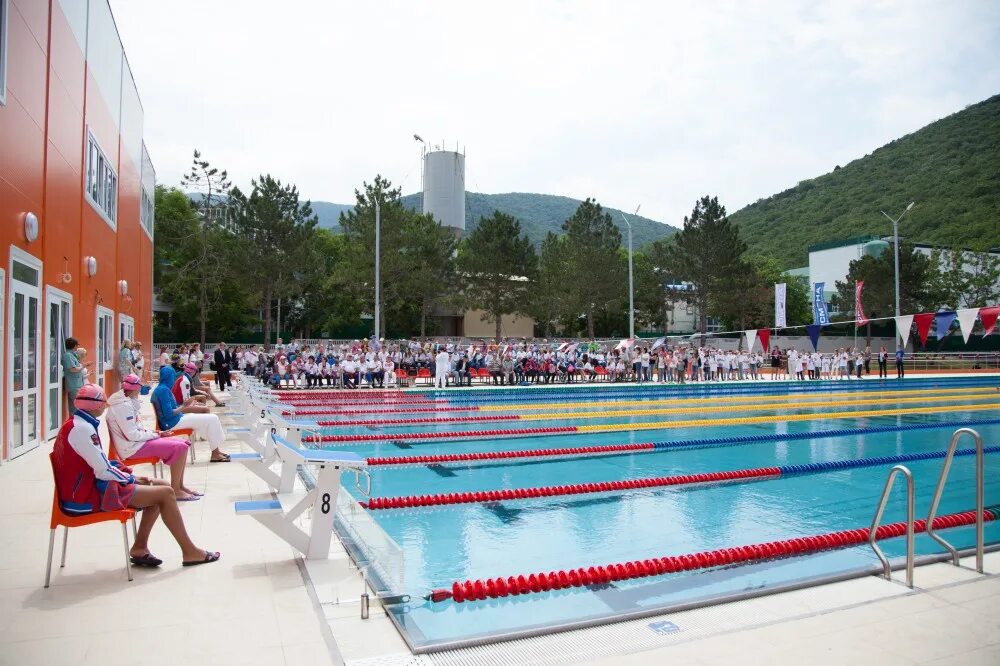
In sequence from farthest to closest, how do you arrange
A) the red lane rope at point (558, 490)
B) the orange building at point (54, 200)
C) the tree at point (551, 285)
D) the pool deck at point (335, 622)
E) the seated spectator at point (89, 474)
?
the tree at point (551, 285)
the orange building at point (54, 200)
the red lane rope at point (558, 490)
the seated spectator at point (89, 474)
the pool deck at point (335, 622)

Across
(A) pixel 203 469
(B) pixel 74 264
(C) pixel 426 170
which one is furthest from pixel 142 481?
(C) pixel 426 170

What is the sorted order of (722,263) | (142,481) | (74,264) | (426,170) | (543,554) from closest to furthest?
(142,481) < (543,554) < (74,264) < (722,263) < (426,170)

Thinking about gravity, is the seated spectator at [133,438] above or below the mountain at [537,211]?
below

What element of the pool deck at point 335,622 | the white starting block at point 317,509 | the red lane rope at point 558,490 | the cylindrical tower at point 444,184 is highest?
the cylindrical tower at point 444,184

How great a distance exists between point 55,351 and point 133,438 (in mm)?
5533

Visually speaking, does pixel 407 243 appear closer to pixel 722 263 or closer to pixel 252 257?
pixel 252 257

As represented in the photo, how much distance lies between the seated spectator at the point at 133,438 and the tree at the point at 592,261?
107ft

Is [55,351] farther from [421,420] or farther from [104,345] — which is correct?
[421,420]

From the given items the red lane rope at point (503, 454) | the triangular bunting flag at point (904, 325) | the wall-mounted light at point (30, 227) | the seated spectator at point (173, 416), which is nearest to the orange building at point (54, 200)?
the wall-mounted light at point (30, 227)

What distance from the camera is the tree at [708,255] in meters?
38.0

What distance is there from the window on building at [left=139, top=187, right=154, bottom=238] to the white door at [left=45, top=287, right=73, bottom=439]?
1093 cm

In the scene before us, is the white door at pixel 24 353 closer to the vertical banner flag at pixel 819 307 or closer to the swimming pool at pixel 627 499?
the swimming pool at pixel 627 499

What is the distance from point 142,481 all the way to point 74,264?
7.66m

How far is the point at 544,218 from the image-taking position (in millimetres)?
162750
